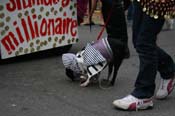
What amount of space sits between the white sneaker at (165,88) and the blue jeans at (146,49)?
263 mm

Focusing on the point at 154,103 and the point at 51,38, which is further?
the point at 51,38

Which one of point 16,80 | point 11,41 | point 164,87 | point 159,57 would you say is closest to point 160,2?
point 159,57

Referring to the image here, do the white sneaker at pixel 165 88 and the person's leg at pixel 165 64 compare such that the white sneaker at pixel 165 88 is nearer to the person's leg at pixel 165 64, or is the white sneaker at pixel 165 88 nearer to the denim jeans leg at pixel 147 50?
the person's leg at pixel 165 64

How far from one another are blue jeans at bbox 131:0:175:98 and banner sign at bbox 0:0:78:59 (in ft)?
6.51

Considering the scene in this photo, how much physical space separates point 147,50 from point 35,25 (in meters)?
2.32

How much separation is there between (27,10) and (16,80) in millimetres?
1007

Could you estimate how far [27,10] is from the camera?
582 cm

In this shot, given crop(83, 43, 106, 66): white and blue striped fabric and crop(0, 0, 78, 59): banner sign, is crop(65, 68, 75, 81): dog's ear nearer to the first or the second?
crop(83, 43, 106, 66): white and blue striped fabric

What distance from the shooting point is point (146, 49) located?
3.97 m

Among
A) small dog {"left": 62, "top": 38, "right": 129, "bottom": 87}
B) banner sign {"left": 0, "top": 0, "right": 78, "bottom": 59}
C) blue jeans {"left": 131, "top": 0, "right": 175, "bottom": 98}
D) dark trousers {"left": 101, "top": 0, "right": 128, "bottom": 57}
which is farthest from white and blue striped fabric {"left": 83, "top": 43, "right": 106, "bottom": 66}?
banner sign {"left": 0, "top": 0, "right": 78, "bottom": 59}

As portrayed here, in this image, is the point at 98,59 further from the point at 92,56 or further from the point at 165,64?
the point at 165,64

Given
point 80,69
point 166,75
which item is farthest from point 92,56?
point 166,75

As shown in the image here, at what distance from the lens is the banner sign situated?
18.7 feet

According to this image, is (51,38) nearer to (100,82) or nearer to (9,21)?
(9,21)
